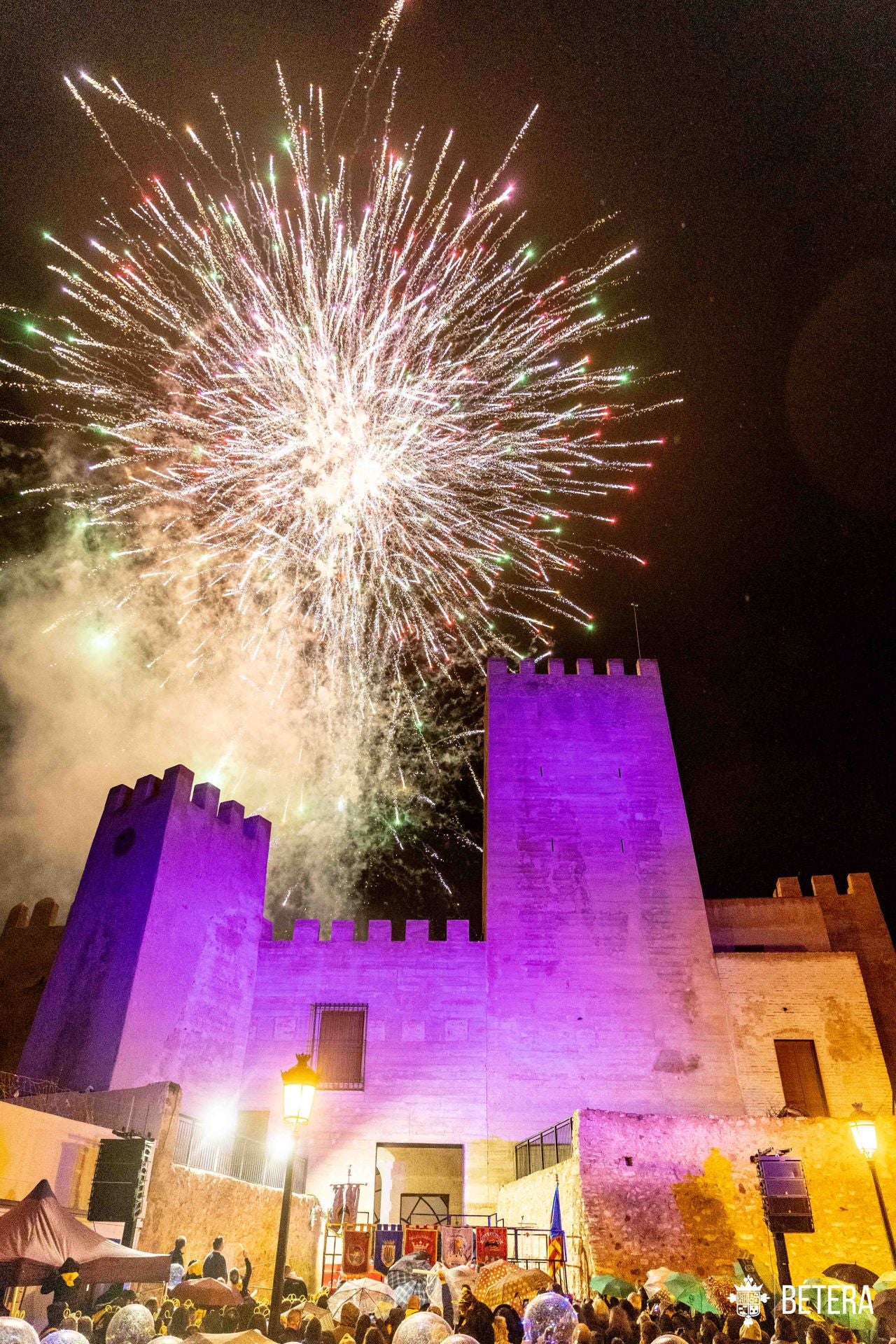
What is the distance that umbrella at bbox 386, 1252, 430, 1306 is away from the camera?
8406mm

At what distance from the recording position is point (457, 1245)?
10234mm

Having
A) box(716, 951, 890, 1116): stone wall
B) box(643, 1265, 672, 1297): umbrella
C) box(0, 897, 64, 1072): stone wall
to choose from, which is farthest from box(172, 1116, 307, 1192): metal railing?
box(0, 897, 64, 1072): stone wall

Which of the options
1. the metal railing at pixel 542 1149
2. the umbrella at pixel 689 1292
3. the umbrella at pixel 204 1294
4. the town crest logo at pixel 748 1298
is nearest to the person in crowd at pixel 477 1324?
the umbrella at pixel 204 1294

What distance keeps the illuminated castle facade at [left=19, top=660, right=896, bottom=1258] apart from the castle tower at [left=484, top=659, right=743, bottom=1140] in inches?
1.6

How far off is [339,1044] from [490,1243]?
5.88m

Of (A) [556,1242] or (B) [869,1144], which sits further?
(A) [556,1242]

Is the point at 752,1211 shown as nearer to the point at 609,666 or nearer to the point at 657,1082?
the point at 657,1082

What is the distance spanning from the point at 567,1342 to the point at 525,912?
10474mm

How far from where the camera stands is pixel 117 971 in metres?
13.6

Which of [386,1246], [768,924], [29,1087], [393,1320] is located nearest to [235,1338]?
[393,1320]

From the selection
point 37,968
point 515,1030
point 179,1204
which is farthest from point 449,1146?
point 37,968

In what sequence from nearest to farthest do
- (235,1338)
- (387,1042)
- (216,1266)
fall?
1. (235,1338)
2. (216,1266)
3. (387,1042)

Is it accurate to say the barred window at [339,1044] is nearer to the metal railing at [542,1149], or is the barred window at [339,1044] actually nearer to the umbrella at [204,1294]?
the metal railing at [542,1149]

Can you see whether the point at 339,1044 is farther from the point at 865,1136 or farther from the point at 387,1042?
the point at 865,1136
